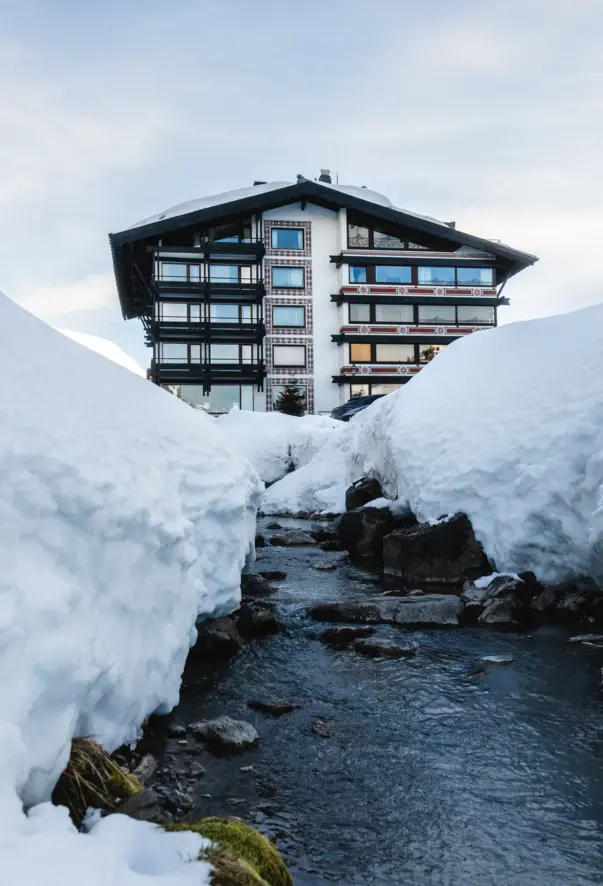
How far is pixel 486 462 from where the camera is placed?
12898 millimetres

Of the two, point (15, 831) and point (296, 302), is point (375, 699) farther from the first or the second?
point (296, 302)

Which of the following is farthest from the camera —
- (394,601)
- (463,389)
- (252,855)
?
(463,389)

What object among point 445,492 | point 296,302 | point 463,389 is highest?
point 296,302

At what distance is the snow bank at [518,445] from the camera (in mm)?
11125

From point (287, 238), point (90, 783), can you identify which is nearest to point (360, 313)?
point (287, 238)

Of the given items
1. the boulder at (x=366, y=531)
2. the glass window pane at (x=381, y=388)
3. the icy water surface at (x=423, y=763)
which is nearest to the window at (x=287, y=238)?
the glass window pane at (x=381, y=388)

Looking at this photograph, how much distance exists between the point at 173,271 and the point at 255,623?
30727 millimetres

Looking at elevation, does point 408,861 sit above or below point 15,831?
below

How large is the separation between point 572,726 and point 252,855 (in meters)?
3.99

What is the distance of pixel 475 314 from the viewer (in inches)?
1620

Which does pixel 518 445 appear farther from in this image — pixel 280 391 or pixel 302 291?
pixel 302 291

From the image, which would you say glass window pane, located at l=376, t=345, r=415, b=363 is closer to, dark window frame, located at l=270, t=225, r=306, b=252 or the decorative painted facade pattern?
the decorative painted facade pattern

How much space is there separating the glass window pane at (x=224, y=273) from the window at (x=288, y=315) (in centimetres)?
298

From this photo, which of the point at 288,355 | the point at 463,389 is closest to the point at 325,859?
the point at 463,389
